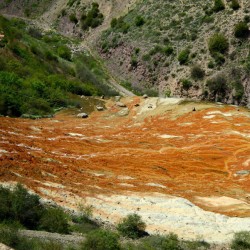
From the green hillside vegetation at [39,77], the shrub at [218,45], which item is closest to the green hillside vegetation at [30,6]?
the green hillside vegetation at [39,77]

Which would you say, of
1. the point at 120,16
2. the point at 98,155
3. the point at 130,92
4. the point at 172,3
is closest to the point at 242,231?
the point at 98,155

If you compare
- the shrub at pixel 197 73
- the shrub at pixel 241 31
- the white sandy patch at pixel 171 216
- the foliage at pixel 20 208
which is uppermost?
the shrub at pixel 241 31

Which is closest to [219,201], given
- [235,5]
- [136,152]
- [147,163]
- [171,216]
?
[171,216]

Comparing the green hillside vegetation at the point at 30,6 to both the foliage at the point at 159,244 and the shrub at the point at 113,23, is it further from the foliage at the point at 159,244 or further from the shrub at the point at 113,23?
the foliage at the point at 159,244

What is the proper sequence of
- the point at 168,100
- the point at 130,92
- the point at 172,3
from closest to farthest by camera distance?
the point at 168,100 < the point at 130,92 < the point at 172,3

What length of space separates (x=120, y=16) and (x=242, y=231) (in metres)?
64.5

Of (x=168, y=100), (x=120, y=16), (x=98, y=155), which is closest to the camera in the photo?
(x=98, y=155)

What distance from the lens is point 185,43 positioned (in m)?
64.9

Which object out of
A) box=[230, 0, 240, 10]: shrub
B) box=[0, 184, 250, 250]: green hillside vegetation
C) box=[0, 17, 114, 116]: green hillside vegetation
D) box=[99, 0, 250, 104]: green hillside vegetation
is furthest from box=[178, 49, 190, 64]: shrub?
box=[0, 184, 250, 250]: green hillside vegetation

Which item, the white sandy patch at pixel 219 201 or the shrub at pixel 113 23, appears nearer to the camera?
the white sandy patch at pixel 219 201

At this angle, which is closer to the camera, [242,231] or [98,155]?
[242,231]

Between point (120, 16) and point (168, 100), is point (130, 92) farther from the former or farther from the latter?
point (120, 16)

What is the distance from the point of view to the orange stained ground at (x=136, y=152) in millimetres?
24203

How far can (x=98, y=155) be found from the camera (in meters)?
30.2
